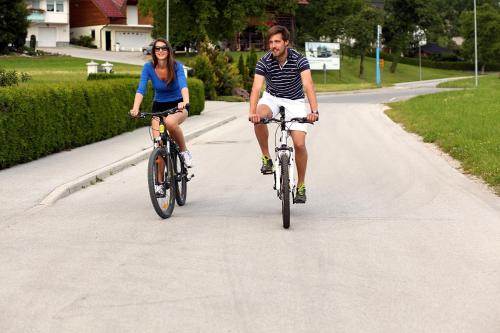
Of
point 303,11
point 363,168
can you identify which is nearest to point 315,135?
point 363,168

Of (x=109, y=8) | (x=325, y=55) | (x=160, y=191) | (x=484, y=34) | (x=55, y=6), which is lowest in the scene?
(x=160, y=191)

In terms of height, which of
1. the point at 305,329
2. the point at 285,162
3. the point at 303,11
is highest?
the point at 303,11

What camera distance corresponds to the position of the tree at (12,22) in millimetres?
71625

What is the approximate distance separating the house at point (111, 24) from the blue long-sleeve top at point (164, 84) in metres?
86.9

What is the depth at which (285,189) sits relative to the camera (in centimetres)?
848

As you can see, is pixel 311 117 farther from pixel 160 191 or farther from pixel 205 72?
pixel 205 72

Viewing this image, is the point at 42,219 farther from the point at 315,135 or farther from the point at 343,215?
the point at 315,135

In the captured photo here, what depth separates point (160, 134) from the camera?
957 cm

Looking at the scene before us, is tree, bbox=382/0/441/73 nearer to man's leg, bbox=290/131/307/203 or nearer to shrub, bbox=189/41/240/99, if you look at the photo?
shrub, bbox=189/41/240/99

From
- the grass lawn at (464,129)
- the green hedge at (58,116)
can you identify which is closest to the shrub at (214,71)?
the grass lawn at (464,129)

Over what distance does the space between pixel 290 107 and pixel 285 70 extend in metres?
0.38

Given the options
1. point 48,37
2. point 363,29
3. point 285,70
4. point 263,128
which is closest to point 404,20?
point 363,29

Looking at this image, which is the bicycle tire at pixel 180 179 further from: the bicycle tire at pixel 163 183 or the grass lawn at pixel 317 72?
the grass lawn at pixel 317 72

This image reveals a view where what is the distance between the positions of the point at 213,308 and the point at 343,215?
13.2 feet
